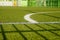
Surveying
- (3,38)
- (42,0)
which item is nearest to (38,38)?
(3,38)

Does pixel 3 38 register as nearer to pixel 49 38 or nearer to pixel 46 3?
pixel 49 38

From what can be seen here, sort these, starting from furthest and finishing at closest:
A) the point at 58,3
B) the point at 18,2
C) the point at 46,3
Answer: the point at 18,2 < the point at 46,3 < the point at 58,3

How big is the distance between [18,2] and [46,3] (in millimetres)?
1244

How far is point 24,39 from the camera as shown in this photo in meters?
0.58

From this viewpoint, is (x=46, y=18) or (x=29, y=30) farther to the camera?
(x=46, y=18)

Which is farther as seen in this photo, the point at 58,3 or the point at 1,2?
the point at 1,2

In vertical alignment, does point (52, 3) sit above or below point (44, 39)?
below

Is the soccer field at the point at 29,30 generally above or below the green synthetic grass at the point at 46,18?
above

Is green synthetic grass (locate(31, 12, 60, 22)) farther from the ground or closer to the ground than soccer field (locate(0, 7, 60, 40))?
closer to the ground

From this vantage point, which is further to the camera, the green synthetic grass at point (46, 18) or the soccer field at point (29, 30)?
the green synthetic grass at point (46, 18)

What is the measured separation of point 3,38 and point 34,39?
0.12 meters

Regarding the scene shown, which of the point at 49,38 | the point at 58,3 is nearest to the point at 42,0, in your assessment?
the point at 58,3

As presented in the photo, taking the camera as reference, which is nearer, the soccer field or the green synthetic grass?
the soccer field

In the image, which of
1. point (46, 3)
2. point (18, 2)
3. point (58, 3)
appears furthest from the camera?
point (18, 2)
